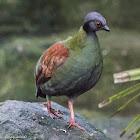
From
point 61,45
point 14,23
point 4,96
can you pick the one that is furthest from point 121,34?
point 61,45

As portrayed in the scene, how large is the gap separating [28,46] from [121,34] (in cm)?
221

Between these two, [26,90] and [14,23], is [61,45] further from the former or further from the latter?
[14,23]

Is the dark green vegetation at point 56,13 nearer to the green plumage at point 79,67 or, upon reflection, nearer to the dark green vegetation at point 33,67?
the dark green vegetation at point 33,67

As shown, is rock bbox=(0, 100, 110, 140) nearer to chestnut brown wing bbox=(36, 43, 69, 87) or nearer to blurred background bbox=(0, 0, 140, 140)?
chestnut brown wing bbox=(36, 43, 69, 87)

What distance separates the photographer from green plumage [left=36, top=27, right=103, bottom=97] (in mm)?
3438

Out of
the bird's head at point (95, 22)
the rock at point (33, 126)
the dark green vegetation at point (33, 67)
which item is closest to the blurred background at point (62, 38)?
the dark green vegetation at point (33, 67)

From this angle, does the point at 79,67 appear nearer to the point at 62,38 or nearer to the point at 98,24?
the point at 98,24

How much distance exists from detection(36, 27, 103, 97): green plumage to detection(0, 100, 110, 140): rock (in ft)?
1.12

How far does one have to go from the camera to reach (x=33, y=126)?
352 centimetres

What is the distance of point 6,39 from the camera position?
8781 mm

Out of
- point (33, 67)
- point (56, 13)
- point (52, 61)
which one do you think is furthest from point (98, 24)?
point (56, 13)

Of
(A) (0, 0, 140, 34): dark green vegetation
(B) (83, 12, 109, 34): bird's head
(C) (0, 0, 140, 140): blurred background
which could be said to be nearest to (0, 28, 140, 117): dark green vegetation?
(C) (0, 0, 140, 140): blurred background

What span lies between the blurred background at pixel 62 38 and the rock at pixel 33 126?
264 cm

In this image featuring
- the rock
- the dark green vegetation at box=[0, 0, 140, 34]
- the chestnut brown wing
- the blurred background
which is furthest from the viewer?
the dark green vegetation at box=[0, 0, 140, 34]
